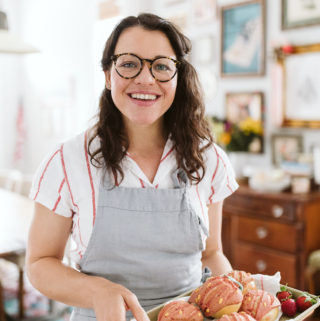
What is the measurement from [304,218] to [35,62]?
165 inches

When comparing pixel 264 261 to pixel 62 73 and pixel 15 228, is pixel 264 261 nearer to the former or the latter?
pixel 15 228

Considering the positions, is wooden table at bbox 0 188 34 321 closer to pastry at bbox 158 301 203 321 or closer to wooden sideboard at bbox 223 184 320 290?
wooden sideboard at bbox 223 184 320 290

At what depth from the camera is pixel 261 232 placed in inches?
117

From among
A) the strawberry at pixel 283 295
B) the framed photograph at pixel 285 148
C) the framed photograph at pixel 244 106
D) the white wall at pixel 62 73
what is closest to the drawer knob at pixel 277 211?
the framed photograph at pixel 285 148

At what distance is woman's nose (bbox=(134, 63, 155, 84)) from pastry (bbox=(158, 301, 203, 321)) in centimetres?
53

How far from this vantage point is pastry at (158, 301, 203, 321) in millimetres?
880

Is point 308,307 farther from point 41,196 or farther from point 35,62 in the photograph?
point 35,62

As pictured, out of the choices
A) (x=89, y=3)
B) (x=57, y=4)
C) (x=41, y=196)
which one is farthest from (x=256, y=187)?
(x=57, y=4)

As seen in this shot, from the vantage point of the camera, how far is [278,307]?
3.10 ft

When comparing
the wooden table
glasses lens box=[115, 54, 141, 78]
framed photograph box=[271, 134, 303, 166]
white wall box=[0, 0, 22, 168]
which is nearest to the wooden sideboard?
framed photograph box=[271, 134, 303, 166]

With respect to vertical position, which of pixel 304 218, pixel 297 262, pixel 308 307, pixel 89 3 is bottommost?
pixel 297 262

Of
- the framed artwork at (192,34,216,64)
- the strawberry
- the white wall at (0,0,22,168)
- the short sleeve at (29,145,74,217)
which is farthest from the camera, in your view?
the white wall at (0,0,22,168)

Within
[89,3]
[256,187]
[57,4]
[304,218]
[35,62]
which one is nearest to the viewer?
[304,218]

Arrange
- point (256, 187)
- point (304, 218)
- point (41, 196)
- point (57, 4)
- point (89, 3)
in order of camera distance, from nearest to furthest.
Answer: point (41, 196)
point (304, 218)
point (256, 187)
point (89, 3)
point (57, 4)
